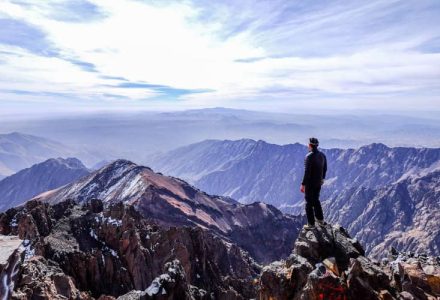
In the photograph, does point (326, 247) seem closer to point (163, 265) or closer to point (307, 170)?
point (307, 170)

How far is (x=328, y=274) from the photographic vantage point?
2180cm

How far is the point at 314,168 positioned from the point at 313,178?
26.0 inches

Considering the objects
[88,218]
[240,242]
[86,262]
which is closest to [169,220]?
[240,242]

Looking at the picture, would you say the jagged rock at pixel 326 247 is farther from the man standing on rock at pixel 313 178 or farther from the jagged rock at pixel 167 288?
the jagged rock at pixel 167 288

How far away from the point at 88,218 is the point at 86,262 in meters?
28.2

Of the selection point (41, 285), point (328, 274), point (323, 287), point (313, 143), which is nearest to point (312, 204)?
point (313, 143)

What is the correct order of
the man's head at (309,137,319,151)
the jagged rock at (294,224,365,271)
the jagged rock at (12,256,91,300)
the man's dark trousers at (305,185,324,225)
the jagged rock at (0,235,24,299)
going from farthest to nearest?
the jagged rock at (12,256,91,300), the man's dark trousers at (305,185,324,225), the man's head at (309,137,319,151), the jagged rock at (294,224,365,271), the jagged rock at (0,235,24,299)

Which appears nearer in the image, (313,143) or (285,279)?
(285,279)

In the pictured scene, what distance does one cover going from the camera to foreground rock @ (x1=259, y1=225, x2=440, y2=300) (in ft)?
69.4

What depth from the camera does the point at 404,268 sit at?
32656 mm

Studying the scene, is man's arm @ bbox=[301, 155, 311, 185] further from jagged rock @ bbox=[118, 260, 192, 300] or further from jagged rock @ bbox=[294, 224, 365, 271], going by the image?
jagged rock @ bbox=[118, 260, 192, 300]

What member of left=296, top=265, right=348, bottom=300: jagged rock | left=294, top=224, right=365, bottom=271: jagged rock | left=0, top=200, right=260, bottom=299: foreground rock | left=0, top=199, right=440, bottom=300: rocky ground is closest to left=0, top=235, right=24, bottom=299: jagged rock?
left=0, top=199, right=440, bottom=300: rocky ground

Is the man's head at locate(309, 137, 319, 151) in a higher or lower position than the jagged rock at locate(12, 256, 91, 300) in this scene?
higher

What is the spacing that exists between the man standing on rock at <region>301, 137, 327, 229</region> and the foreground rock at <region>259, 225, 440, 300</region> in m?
1.11
